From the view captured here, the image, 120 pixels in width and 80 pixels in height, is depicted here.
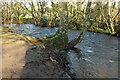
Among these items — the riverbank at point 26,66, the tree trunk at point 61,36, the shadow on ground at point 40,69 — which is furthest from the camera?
the tree trunk at point 61,36

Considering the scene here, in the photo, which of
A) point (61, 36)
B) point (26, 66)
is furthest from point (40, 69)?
point (61, 36)

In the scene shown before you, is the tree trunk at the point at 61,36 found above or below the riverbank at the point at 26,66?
above

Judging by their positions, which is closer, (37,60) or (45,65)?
(45,65)

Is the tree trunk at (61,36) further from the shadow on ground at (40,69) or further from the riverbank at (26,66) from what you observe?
the shadow on ground at (40,69)

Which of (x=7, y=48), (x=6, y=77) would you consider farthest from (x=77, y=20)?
(x=6, y=77)

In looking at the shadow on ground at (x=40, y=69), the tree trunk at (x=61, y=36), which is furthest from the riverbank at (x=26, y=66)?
the tree trunk at (x=61, y=36)

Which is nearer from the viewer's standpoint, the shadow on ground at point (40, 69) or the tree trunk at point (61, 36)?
the shadow on ground at point (40, 69)

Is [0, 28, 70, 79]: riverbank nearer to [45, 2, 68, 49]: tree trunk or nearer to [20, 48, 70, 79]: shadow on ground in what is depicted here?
[20, 48, 70, 79]: shadow on ground

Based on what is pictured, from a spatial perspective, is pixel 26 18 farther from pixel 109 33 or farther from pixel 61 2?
pixel 61 2

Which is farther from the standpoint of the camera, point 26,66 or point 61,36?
point 61,36

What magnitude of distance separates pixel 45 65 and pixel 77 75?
189 cm

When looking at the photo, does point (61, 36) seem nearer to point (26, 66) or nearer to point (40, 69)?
point (40, 69)

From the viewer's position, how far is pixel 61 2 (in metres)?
8.34

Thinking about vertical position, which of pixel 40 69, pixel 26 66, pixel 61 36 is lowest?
pixel 40 69
